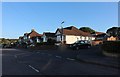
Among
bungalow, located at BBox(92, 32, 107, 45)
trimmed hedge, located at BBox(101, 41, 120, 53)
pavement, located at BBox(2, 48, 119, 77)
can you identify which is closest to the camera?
pavement, located at BBox(2, 48, 119, 77)

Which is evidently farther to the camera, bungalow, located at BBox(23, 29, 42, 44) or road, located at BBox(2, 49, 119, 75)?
bungalow, located at BBox(23, 29, 42, 44)

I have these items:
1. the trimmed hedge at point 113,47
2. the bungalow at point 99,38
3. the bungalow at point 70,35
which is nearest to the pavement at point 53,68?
the trimmed hedge at point 113,47

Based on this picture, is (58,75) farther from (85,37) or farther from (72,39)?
(85,37)

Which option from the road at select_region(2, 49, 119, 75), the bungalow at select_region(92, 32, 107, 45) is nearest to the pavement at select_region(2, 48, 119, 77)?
the road at select_region(2, 49, 119, 75)

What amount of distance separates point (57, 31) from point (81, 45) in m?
43.6

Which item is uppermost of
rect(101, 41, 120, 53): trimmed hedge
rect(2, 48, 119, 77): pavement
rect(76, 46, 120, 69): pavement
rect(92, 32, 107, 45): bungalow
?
rect(92, 32, 107, 45): bungalow

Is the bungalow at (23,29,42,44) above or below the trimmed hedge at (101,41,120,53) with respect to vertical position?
above

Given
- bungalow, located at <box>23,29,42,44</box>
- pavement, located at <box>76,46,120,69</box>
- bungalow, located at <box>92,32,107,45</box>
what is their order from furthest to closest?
bungalow, located at <box>23,29,42,44</box>, bungalow, located at <box>92,32,107,45</box>, pavement, located at <box>76,46,120,69</box>

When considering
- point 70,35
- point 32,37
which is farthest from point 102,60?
point 32,37

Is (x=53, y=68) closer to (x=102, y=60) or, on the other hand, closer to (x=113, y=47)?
(x=102, y=60)

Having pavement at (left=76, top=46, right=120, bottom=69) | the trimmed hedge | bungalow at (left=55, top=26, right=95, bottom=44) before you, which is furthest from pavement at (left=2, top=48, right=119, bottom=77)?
bungalow at (left=55, top=26, right=95, bottom=44)

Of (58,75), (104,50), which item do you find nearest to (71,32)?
(104,50)

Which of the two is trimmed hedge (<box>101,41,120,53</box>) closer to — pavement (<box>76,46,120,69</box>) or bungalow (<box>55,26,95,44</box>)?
pavement (<box>76,46,120,69</box>)

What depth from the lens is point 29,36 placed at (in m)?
125
